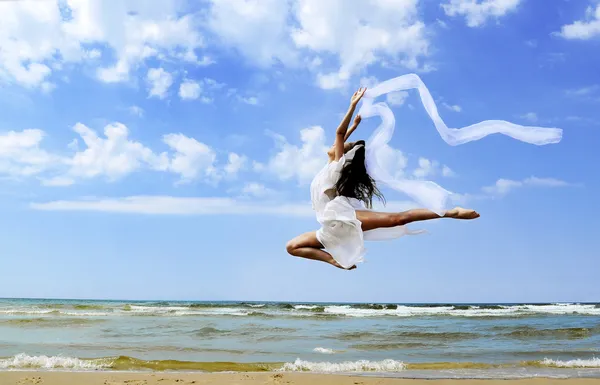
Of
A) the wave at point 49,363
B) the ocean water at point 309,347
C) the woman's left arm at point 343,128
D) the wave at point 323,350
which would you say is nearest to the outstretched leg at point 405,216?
the woman's left arm at point 343,128

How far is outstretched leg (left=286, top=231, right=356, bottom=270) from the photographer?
4.37 meters

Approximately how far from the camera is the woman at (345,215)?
14.1ft

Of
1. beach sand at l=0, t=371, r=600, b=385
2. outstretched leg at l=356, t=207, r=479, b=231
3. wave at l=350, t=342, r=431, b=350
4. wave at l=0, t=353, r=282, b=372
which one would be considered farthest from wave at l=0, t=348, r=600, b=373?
outstretched leg at l=356, t=207, r=479, b=231

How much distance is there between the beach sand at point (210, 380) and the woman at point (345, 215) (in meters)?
4.97

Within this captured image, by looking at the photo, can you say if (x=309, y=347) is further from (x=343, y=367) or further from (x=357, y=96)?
(x=357, y=96)

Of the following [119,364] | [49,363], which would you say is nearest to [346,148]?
[119,364]

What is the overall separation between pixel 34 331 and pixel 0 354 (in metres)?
4.98

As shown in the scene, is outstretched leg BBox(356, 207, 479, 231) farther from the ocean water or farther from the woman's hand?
the ocean water

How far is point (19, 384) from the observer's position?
8.70 metres

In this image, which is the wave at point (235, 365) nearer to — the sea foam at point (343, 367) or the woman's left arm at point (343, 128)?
the sea foam at point (343, 367)

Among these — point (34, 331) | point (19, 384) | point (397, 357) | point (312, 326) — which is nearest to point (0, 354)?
point (19, 384)

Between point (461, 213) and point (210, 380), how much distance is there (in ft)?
19.8

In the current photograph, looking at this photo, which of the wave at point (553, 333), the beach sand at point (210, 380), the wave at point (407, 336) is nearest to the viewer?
the beach sand at point (210, 380)

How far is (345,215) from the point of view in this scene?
14.3 ft
